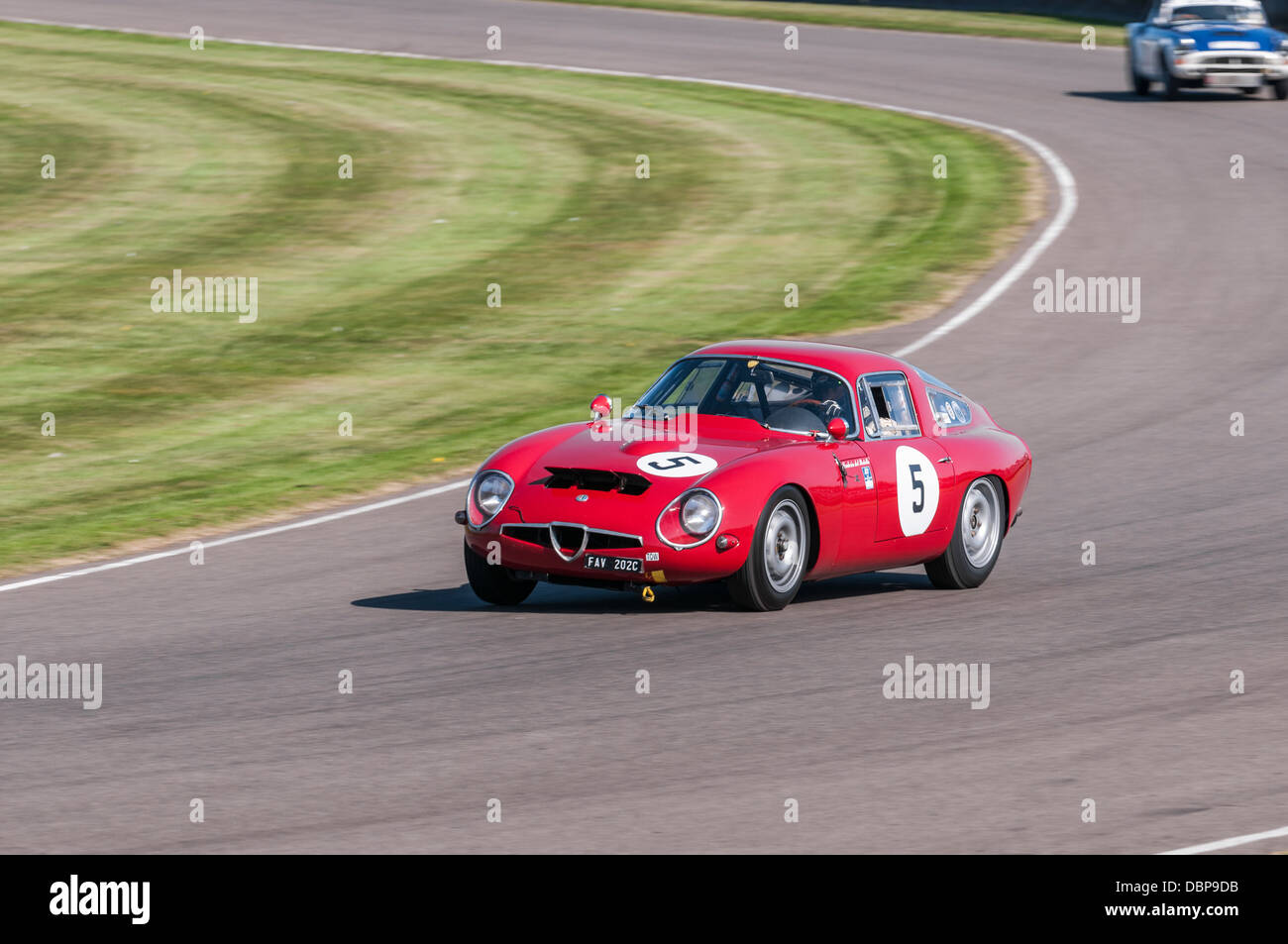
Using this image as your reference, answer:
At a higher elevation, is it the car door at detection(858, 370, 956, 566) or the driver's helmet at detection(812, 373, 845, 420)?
the driver's helmet at detection(812, 373, 845, 420)

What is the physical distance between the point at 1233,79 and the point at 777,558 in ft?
82.9

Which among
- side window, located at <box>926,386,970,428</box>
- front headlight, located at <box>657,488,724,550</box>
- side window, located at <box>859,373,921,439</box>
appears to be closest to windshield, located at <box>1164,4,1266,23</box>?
side window, located at <box>926,386,970,428</box>

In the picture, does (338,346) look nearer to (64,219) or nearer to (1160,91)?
(64,219)

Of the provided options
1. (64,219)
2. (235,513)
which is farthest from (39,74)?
(235,513)

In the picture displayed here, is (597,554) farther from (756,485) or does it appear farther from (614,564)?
(756,485)

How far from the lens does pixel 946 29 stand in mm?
44562

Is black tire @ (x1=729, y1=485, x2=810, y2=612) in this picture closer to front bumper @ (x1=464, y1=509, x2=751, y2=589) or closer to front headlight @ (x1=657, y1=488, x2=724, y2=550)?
front bumper @ (x1=464, y1=509, x2=751, y2=589)

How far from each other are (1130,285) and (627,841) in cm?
1649

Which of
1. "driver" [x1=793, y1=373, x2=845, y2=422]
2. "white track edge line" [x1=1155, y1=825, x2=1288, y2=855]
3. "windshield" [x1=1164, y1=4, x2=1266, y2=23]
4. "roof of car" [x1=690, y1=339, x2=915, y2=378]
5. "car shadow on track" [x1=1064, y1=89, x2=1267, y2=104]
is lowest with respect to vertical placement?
"white track edge line" [x1=1155, y1=825, x2=1288, y2=855]

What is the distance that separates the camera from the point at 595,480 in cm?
1103

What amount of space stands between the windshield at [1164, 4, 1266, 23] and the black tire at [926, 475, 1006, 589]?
24.0 meters

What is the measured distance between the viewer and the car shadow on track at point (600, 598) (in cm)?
1138

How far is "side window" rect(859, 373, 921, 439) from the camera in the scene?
1190 centimetres
